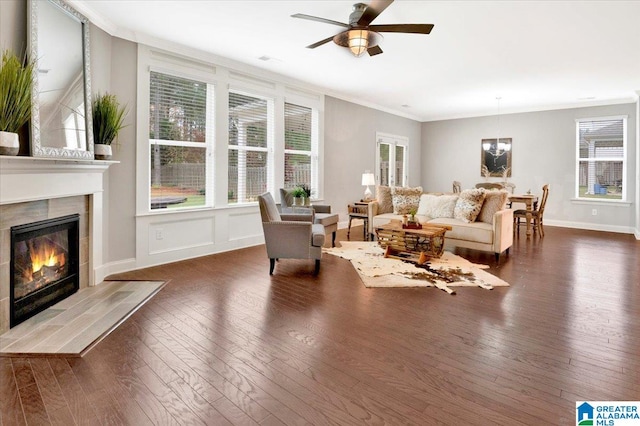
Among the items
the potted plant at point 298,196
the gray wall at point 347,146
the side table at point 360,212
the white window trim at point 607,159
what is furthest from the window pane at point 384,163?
the white window trim at point 607,159

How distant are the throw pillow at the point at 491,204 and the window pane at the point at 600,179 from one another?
13.9 feet

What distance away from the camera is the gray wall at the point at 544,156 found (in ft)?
25.2

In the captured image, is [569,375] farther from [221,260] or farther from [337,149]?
[337,149]

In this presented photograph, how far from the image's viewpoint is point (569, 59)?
507 cm

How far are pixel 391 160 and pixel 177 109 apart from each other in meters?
5.85

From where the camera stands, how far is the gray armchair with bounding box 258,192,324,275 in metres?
4.17

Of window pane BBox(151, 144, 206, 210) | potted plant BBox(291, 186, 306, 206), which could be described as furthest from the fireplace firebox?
potted plant BBox(291, 186, 306, 206)

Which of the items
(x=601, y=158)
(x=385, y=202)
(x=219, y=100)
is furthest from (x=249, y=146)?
(x=601, y=158)

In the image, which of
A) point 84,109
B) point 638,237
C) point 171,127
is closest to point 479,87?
point 638,237

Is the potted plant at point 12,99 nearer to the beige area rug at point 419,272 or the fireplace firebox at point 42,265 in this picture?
the fireplace firebox at point 42,265

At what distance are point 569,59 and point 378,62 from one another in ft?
8.73

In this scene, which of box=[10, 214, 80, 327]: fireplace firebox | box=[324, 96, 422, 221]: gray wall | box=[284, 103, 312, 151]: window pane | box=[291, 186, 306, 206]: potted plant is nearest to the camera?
box=[10, 214, 80, 327]: fireplace firebox

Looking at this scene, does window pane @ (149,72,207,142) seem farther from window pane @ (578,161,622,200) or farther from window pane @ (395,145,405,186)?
window pane @ (578,161,622,200)

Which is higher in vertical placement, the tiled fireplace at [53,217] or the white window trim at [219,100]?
the white window trim at [219,100]
